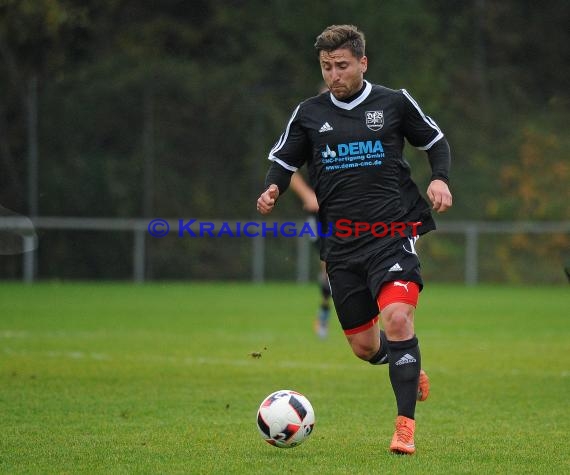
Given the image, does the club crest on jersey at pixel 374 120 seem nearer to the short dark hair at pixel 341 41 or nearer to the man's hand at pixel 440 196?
the short dark hair at pixel 341 41

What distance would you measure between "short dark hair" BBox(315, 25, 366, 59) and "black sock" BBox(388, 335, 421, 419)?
1621 millimetres

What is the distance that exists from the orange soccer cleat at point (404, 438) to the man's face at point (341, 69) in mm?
1857

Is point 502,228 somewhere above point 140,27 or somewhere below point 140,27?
below

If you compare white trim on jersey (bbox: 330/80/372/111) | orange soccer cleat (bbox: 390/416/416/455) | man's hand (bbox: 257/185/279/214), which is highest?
white trim on jersey (bbox: 330/80/372/111)

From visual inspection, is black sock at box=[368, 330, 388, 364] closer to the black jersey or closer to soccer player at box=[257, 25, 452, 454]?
soccer player at box=[257, 25, 452, 454]

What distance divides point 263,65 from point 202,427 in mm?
21577

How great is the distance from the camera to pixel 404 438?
19.1 feet

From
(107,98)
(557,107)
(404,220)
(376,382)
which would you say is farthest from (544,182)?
(404,220)

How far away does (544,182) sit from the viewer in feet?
90.4

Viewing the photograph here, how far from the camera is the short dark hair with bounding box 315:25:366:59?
6.24 metres

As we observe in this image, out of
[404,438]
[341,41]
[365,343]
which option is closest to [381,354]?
[365,343]

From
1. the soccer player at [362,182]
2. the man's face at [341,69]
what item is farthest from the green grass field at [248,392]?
the man's face at [341,69]

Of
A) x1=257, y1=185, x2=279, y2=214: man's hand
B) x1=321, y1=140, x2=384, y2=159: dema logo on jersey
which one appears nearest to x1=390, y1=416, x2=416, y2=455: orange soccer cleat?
x1=257, y1=185, x2=279, y2=214: man's hand

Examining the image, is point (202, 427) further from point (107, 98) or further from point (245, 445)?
point (107, 98)
